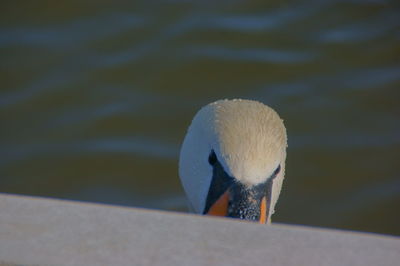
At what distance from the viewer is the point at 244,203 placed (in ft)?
9.43

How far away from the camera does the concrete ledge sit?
1408mm

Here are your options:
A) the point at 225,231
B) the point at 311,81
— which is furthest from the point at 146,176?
the point at 225,231

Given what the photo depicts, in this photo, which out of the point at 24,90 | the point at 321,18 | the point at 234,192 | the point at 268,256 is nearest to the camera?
the point at 268,256

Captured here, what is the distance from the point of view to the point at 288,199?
469cm

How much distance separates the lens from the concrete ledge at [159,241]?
1.41m

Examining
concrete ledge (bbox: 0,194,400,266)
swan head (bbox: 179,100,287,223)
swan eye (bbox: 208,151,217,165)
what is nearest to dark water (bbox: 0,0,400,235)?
swan head (bbox: 179,100,287,223)

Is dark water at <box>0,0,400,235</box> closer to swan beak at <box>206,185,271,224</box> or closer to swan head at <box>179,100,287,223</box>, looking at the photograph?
swan head at <box>179,100,287,223</box>

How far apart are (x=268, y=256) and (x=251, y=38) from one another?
435 centimetres

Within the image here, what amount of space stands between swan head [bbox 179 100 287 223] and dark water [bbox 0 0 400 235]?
1384 millimetres

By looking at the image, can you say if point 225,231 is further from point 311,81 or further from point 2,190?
point 311,81

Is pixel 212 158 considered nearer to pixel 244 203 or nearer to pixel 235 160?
pixel 235 160

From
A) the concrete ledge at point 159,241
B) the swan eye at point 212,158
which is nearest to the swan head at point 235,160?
the swan eye at point 212,158

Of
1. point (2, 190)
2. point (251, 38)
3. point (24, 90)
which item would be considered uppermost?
point (251, 38)

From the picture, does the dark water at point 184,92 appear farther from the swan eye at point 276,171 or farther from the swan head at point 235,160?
the swan eye at point 276,171
